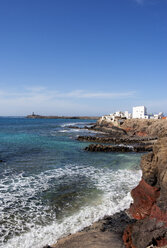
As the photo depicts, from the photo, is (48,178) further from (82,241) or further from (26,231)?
(82,241)

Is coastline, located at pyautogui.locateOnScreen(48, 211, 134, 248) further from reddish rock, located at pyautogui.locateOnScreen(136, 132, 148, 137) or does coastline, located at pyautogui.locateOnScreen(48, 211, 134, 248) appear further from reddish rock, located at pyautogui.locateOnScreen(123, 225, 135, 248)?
reddish rock, located at pyautogui.locateOnScreen(136, 132, 148, 137)

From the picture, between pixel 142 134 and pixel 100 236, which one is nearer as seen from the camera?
pixel 100 236

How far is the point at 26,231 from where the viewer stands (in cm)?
879

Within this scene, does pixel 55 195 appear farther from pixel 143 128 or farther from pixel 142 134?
pixel 143 128

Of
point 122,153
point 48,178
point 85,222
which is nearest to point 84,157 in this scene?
point 122,153

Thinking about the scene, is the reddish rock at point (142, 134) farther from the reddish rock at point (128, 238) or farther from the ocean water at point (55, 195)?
the reddish rock at point (128, 238)

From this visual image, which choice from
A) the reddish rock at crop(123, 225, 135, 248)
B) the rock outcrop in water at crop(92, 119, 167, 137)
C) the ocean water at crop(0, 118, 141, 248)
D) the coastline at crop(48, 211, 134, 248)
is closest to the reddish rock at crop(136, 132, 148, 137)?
the rock outcrop in water at crop(92, 119, 167, 137)

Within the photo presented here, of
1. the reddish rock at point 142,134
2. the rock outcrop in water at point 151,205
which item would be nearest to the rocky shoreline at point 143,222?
the rock outcrop in water at point 151,205

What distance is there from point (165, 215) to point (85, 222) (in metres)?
4.20

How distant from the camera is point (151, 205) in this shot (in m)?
8.52

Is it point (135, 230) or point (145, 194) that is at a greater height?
point (145, 194)

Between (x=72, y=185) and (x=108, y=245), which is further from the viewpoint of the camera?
(x=72, y=185)

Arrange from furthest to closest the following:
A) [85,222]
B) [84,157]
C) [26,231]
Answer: [84,157]
[85,222]
[26,231]

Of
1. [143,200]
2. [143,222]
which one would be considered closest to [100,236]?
[143,222]
